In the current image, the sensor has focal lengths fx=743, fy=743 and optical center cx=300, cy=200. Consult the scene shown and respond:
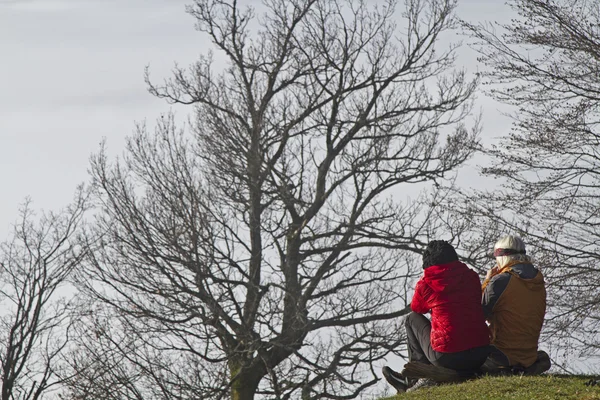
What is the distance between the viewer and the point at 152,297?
48.7 feet

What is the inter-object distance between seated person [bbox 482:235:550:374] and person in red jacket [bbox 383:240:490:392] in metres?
0.27

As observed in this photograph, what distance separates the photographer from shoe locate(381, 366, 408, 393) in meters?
8.29

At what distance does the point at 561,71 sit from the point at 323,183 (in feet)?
22.0

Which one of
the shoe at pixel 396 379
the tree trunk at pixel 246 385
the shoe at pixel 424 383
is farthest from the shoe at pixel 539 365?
the tree trunk at pixel 246 385

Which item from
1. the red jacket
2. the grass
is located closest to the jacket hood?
the red jacket

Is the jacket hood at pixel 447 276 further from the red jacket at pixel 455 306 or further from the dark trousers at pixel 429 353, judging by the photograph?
the dark trousers at pixel 429 353

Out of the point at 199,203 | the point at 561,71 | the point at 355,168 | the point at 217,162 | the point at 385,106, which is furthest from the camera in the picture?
the point at 385,106

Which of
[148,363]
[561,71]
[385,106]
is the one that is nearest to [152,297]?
[148,363]

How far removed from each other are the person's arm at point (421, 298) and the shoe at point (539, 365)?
136 cm

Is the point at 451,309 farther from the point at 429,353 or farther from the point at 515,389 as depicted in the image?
the point at 515,389

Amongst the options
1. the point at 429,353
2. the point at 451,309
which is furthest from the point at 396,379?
the point at 451,309

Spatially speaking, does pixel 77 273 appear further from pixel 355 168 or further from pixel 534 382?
pixel 534 382

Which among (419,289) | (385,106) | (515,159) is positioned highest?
(385,106)

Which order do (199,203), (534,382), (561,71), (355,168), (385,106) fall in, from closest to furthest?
(534,382), (561,71), (199,203), (355,168), (385,106)
